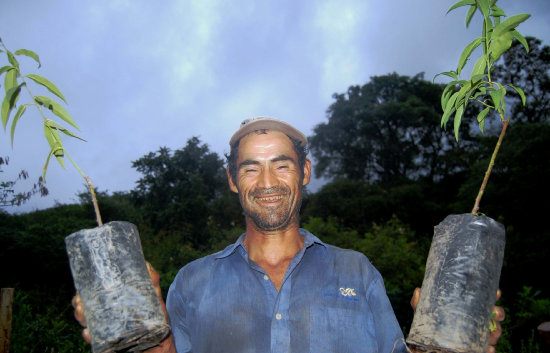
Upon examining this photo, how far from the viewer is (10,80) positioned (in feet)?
5.79

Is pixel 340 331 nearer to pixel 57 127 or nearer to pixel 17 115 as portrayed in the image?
pixel 57 127

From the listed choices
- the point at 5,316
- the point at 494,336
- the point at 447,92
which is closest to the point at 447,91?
the point at 447,92

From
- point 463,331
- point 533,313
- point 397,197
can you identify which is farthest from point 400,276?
point 397,197

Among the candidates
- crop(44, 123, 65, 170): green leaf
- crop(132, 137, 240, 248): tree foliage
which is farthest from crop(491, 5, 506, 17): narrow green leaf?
crop(132, 137, 240, 248): tree foliage

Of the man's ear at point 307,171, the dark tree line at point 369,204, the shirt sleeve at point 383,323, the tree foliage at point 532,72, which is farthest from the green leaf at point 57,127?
the tree foliage at point 532,72

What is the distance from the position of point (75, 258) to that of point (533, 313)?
26.2ft

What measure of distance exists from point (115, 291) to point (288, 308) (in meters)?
0.96

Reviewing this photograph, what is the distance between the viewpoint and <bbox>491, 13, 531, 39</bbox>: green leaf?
5.81 ft

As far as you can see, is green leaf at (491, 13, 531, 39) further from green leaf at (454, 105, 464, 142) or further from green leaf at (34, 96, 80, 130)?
green leaf at (34, 96, 80, 130)

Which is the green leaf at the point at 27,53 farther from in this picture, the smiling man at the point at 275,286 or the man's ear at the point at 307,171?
the man's ear at the point at 307,171

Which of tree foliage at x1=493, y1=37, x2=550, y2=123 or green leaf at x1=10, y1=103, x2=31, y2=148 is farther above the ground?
tree foliage at x1=493, y1=37, x2=550, y2=123

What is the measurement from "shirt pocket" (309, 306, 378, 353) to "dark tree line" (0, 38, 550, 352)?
16.0ft

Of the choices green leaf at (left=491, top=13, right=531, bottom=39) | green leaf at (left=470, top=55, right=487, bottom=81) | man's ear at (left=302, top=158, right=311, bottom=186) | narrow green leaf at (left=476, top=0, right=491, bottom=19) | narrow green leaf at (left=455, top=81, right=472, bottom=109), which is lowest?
man's ear at (left=302, top=158, right=311, bottom=186)

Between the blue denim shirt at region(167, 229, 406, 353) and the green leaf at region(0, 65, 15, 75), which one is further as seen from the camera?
the blue denim shirt at region(167, 229, 406, 353)
